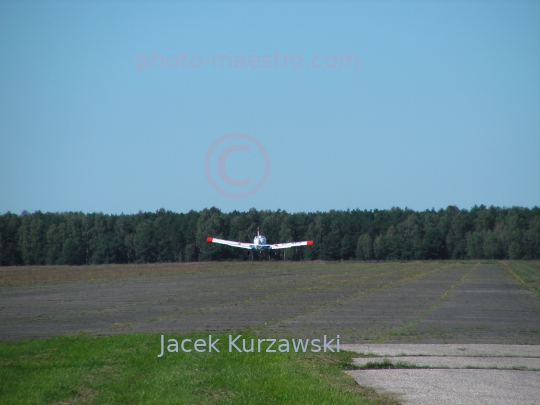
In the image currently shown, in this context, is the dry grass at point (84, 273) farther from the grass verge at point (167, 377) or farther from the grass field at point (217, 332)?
the grass verge at point (167, 377)

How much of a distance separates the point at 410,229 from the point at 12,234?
92.0 m

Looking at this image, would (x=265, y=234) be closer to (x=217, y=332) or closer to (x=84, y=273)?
(x=84, y=273)

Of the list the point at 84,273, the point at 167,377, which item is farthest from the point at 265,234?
the point at 167,377

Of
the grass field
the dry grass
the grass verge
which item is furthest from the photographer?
the dry grass

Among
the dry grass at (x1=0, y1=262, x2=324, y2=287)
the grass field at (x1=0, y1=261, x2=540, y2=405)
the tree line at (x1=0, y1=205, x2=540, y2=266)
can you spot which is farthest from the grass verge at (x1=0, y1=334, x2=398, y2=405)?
the tree line at (x1=0, y1=205, x2=540, y2=266)

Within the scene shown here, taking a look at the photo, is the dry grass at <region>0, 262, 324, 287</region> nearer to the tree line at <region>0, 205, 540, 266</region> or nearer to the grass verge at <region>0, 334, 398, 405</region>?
the grass verge at <region>0, 334, 398, 405</region>

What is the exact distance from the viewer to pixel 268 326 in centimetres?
1931

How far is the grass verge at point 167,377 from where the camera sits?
9.60 meters

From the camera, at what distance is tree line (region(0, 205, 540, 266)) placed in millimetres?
124188

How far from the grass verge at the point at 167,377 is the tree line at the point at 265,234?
330ft

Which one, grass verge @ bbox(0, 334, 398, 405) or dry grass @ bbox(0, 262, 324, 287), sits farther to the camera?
dry grass @ bbox(0, 262, 324, 287)

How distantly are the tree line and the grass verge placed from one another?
10070cm

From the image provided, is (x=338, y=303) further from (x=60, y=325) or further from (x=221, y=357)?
(x=221, y=357)

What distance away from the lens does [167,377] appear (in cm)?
1084
